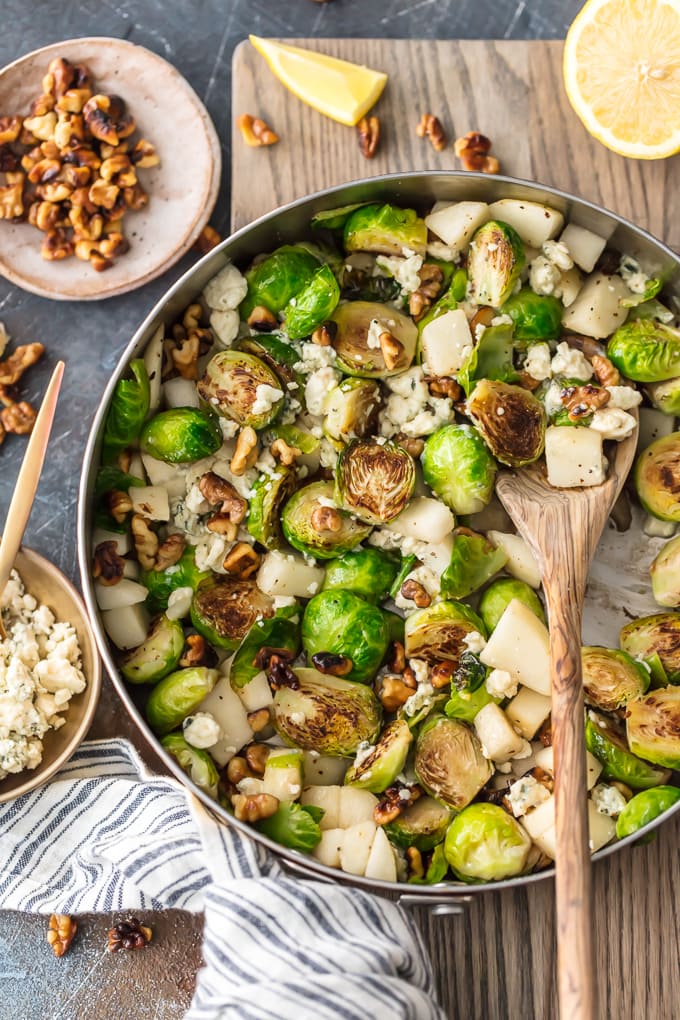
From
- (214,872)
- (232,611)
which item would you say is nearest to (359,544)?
(232,611)

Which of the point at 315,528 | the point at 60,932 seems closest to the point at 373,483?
the point at 315,528

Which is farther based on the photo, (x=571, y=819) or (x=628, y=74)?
(x=628, y=74)

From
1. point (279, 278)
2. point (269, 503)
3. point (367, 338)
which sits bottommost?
point (269, 503)

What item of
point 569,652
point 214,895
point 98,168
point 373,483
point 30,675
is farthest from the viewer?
point 98,168

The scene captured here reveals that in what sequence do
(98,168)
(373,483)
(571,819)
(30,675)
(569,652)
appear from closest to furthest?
(571,819), (569,652), (373,483), (30,675), (98,168)

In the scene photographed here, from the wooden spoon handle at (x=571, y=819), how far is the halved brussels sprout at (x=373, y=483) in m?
0.41

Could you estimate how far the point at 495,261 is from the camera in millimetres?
2406

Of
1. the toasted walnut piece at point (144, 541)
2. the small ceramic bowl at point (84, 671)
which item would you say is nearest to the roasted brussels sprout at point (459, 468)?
the toasted walnut piece at point (144, 541)

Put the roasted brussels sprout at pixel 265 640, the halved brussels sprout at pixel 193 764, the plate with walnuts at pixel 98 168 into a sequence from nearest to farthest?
the halved brussels sprout at pixel 193 764 < the roasted brussels sprout at pixel 265 640 < the plate with walnuts at pixel 98 168

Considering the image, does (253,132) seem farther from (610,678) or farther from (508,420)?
(610,678)

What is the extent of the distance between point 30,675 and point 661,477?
1615mm

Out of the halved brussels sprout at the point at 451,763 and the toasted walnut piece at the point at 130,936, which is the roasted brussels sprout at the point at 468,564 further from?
the toasted walnut piece at the point at 130,936

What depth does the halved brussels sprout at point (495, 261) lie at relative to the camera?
2.40 m

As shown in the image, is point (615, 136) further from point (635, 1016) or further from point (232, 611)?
point (635, 1016)
